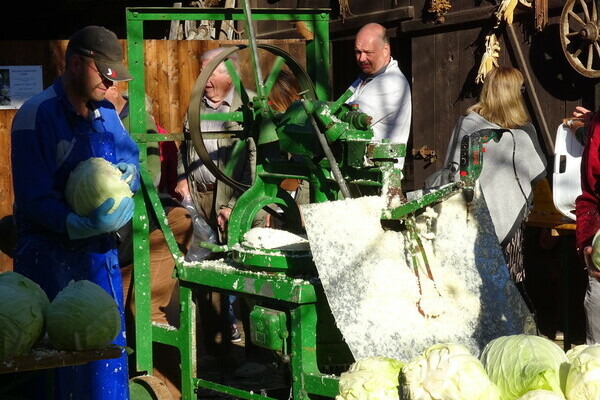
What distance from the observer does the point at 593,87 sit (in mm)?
6887

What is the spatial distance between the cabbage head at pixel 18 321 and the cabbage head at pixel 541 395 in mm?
1470

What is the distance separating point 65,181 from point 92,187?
218 mm

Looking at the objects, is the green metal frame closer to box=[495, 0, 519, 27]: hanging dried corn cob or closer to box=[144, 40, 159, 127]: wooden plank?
box=[495, 0, 519, 27]: hanging dried corn cob

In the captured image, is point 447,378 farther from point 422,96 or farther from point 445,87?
point 422,96

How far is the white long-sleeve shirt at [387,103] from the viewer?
574 centimetres

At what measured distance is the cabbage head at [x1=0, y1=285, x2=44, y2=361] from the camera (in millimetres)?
2889

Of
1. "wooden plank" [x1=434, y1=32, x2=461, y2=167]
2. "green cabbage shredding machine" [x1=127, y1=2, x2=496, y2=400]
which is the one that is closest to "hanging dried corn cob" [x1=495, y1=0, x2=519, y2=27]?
"wooden plank" [x1=434, y1=32, x2=461, y2=167]

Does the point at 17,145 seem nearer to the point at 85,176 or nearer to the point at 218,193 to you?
the point at 85,176

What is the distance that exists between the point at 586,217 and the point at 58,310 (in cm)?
199

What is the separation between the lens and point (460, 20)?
8.09m

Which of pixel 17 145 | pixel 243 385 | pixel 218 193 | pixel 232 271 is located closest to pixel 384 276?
pixel 232 271

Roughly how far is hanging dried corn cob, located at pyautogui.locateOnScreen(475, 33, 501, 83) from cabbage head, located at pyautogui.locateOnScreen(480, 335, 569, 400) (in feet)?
17.5

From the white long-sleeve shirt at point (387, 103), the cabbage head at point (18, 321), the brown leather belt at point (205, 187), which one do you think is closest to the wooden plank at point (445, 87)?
the white long-sleeve shirt at point (387, 103)

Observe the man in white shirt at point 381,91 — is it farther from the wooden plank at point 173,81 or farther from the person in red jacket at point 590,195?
the wooden plank at point 173,81
